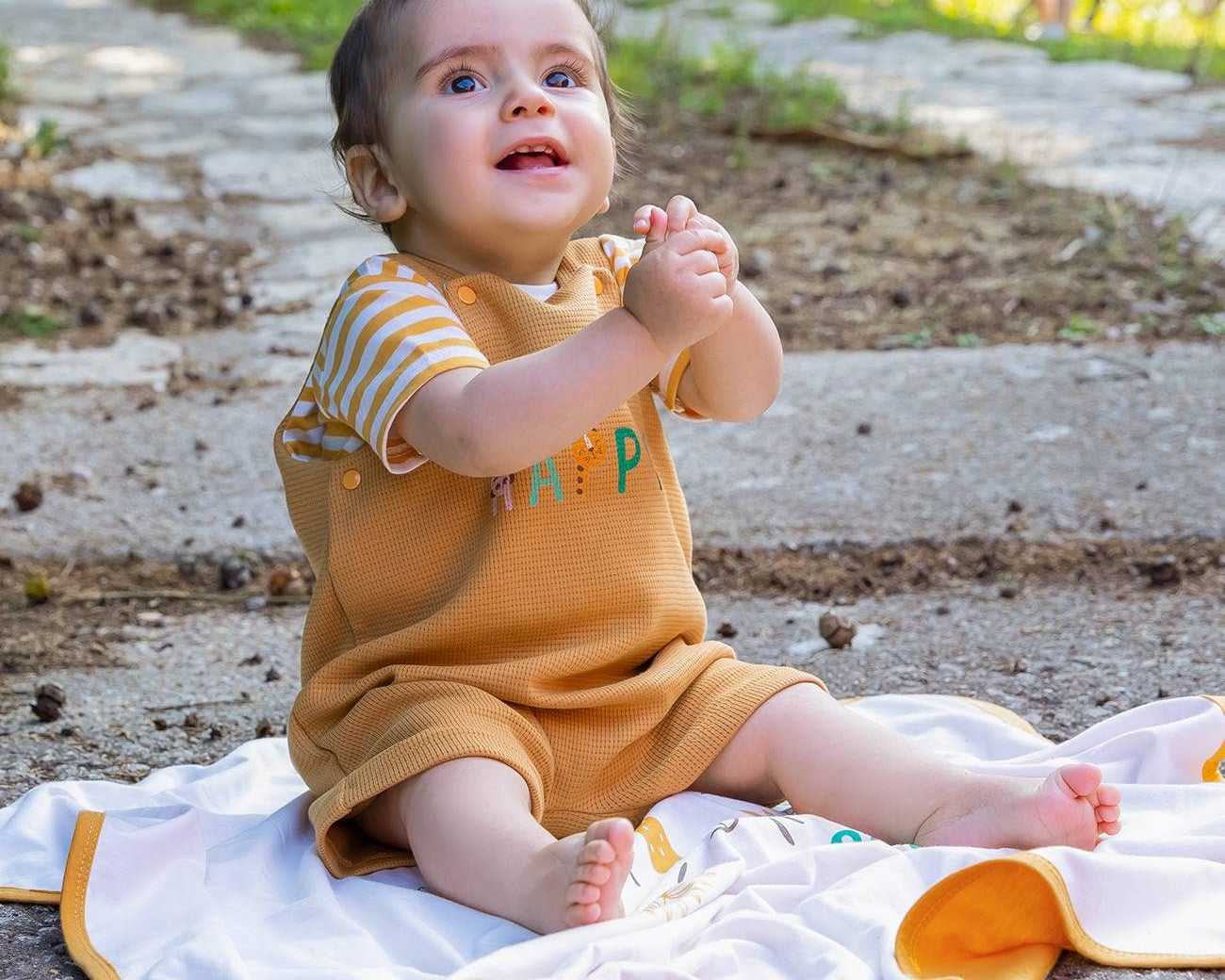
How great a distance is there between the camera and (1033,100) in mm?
6332

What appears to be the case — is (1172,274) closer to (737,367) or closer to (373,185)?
(737,367)

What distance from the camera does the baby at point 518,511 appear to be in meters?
1.71

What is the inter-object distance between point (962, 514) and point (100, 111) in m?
4.81

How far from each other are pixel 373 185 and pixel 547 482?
441 mm

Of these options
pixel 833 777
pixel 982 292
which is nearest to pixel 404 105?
pixel 833 777

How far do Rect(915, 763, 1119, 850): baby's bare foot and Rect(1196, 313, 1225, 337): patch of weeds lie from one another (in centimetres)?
237

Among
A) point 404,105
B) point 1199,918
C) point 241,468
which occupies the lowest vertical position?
point 241,468

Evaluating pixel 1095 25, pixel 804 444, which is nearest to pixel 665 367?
pixel 804 444

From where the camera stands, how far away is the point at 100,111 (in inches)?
257

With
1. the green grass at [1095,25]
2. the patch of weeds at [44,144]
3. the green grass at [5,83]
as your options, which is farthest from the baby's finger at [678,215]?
the green grass at [1095,25]

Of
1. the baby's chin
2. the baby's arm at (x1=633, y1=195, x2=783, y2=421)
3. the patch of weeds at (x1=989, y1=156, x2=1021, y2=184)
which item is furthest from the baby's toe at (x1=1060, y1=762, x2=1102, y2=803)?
the patch of weeds at (x1=989, y1=156, x2=1021, y2=184)

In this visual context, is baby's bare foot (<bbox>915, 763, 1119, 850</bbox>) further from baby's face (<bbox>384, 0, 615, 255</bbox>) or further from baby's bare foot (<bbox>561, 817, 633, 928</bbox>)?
baby's face (<bbox>384, 0, 615, 255</bbox>)

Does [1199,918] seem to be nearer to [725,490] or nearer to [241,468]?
[725,490]

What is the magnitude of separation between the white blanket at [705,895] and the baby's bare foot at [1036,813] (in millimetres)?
41
